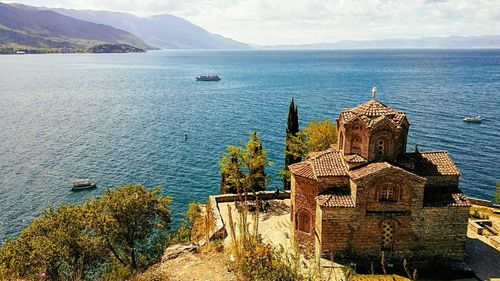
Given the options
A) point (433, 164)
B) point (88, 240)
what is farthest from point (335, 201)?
point (88, 240)

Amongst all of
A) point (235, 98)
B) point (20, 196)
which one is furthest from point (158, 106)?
point (20, 196)

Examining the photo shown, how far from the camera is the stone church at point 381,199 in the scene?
2927cm

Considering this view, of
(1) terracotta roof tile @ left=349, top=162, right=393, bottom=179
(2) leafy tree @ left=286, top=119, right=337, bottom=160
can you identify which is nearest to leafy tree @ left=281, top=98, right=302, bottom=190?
(2) leafy tree @ left=286, top=119, right=337, bottom=160

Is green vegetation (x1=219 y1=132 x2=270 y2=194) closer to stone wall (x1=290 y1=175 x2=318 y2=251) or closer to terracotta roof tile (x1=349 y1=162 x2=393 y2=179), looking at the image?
stone wall (x1=290 y1=175 x2=318 y2=251)

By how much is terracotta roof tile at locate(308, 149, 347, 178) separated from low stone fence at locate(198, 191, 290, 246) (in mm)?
9771

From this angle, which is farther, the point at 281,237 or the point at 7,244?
the point at 281,237

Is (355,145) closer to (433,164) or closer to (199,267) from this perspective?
(433,164)

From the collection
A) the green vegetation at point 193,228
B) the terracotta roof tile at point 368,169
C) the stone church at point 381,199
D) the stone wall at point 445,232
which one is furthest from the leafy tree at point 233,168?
the stone wall at point 445,232

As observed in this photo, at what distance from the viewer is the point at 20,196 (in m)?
54.4

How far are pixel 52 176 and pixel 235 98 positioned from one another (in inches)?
2882

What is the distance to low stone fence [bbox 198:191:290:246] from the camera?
3512 centimetres

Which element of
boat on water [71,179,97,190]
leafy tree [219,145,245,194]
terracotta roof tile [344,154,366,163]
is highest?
terracotta roof tile [344,154,366,163]

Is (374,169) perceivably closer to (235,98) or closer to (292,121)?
(292,121)

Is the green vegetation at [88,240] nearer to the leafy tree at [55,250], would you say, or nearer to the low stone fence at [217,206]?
the leafy tree at [55,250]
